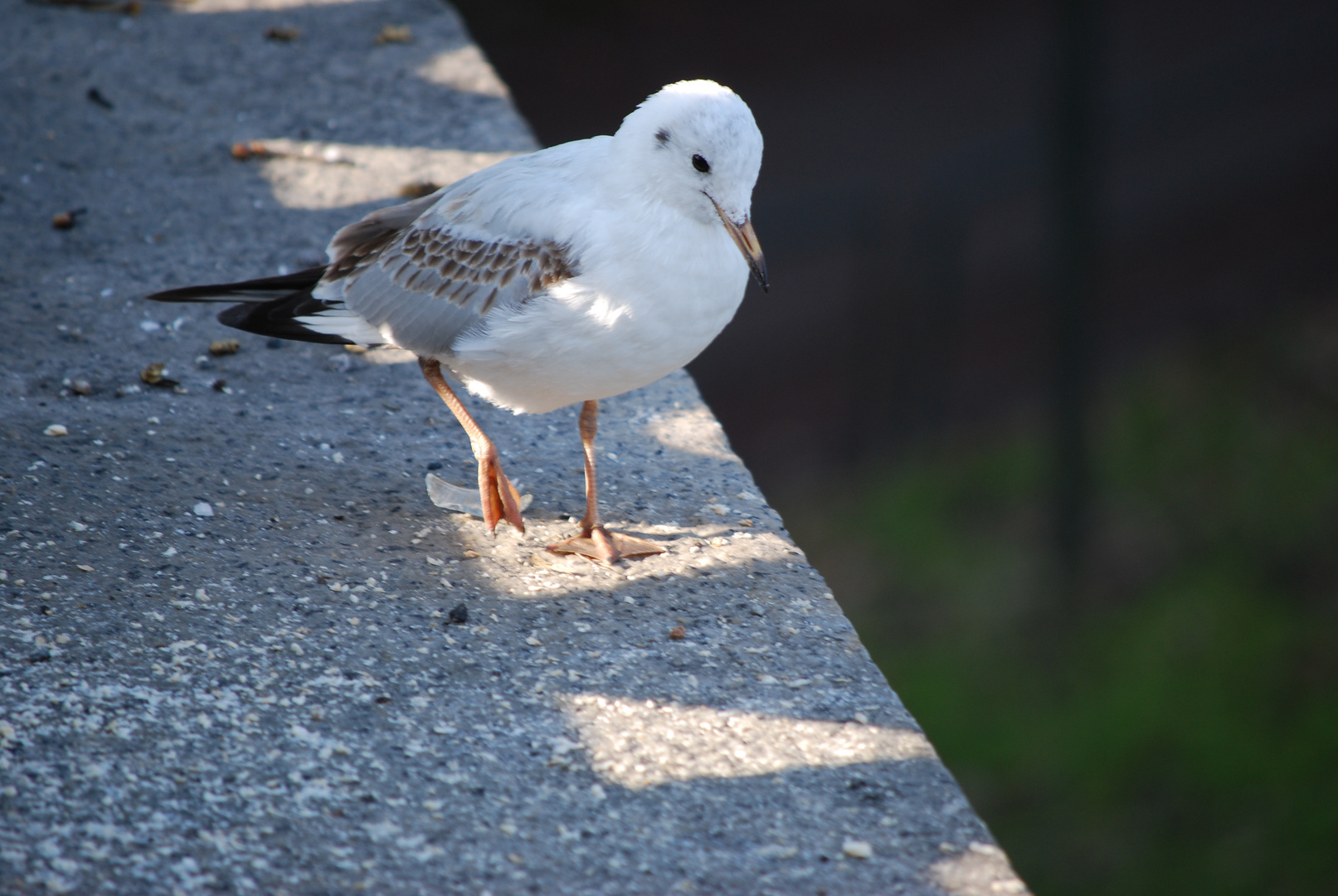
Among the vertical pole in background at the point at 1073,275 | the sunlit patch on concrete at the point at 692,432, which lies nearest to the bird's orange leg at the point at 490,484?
the sunlit patch on concrete at the point at 692,432

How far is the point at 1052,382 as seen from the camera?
22.8 feet

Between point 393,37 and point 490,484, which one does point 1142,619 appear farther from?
point 490,484

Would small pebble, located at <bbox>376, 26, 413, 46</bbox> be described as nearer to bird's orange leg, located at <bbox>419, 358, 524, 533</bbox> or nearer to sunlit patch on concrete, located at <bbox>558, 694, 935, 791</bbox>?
bird's orange leg, located at <bbox>419, 358, 524, 533</bbox>

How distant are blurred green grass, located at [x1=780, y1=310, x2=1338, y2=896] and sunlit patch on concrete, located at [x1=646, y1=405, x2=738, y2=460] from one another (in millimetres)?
3824

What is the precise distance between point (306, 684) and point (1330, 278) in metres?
8.68

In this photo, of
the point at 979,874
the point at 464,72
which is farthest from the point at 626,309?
the point at 464,72

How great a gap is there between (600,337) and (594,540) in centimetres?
50

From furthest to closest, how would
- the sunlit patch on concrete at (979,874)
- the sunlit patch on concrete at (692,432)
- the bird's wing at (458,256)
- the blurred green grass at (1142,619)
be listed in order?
the blurred green grass at (1142,619) < the sunlit patch on concrete at (692,432) < the bird's wing at (458,256) < the sunlit patch on concrete at (979,874)

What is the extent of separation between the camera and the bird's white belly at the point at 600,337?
2432 mm

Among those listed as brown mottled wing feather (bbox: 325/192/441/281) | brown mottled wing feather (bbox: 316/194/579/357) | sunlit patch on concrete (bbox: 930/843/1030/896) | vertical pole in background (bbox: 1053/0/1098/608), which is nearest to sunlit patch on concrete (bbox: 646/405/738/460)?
brown mottled wing feather (bbox: 316/194/579/357)

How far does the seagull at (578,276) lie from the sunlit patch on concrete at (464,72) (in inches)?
70.3

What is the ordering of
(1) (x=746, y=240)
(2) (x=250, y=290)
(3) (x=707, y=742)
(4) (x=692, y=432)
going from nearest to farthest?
(3) (x=707, y=742) → (1) (x=746, y=240) → (2) (x=250, y=290) → (4) (x=692, y=432)

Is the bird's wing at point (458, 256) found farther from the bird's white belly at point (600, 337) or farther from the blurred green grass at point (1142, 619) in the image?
the blurred green grass at point (1142, 619)

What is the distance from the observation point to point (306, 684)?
2.20 m
